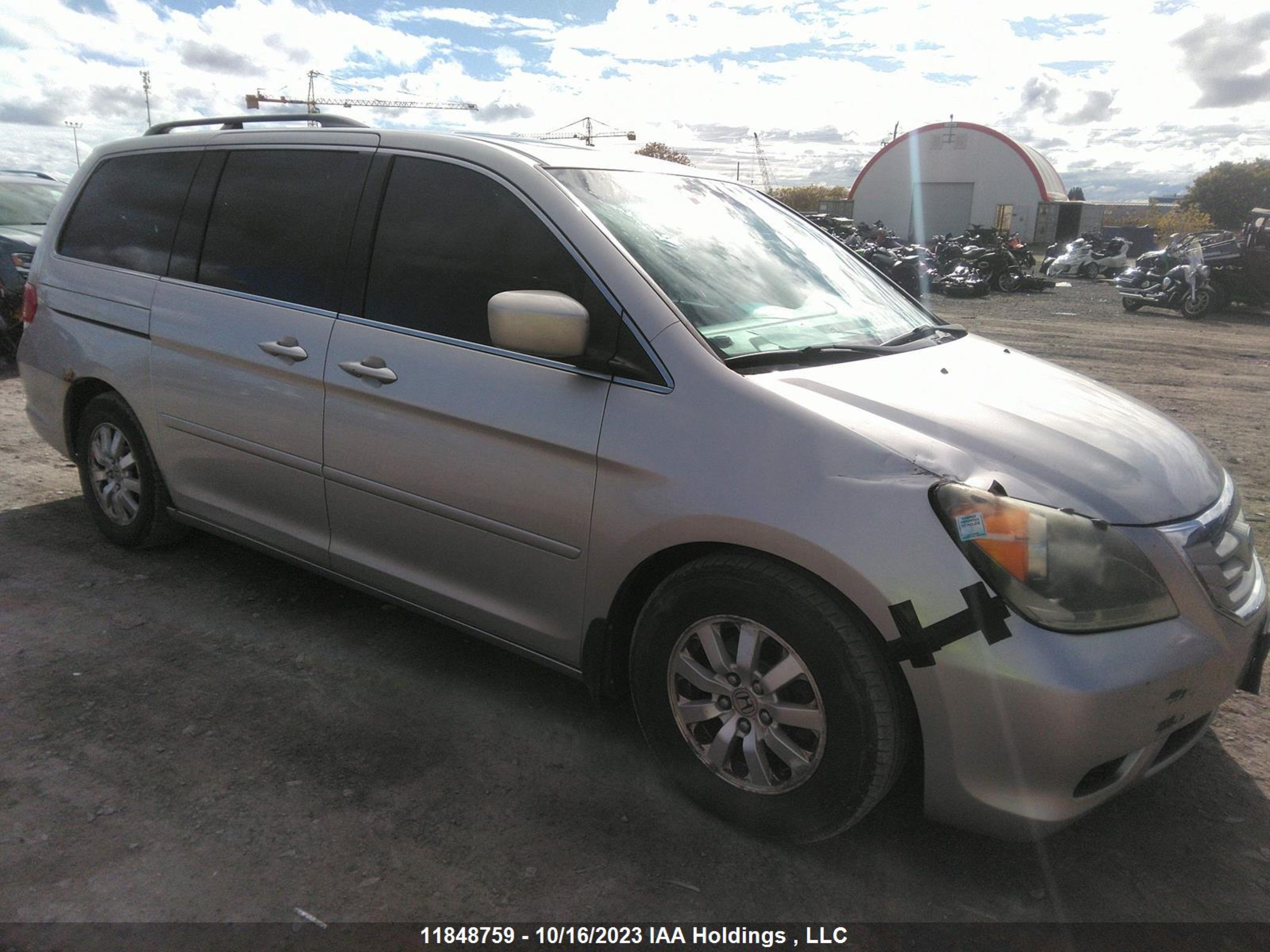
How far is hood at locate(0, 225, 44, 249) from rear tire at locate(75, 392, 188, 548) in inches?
219

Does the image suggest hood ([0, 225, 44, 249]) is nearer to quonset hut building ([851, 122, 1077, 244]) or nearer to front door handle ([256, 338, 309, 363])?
front door handle ([256, 338, 309, 363])

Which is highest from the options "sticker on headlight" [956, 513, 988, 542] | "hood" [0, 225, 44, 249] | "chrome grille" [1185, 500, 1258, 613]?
"hood" [0, 225, 44, 249]

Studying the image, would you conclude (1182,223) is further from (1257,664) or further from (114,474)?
(114,474)

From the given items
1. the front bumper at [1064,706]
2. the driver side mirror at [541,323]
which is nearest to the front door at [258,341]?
the driver side mirror at [541,323]

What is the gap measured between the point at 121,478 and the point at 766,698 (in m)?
3.25

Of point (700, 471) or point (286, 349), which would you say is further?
point (286, 349)

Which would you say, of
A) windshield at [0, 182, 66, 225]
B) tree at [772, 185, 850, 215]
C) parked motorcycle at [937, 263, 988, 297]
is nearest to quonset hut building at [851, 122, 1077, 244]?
tree at [772, 185, 850, 215]

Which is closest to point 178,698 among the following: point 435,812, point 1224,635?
point 435,812

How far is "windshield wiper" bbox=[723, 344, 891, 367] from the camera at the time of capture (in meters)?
2.58

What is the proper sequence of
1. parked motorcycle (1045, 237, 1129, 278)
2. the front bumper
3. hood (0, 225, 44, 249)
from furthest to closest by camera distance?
parked motorcycle (1045, 237, 1129, 278), hood (0, 225, 44, 249), the front bumper

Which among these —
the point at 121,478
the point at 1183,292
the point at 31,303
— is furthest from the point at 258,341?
the point at 1183,292

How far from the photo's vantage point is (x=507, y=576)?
2.88 meters

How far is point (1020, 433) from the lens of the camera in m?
2.43

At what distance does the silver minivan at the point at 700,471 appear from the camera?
2170 mm
